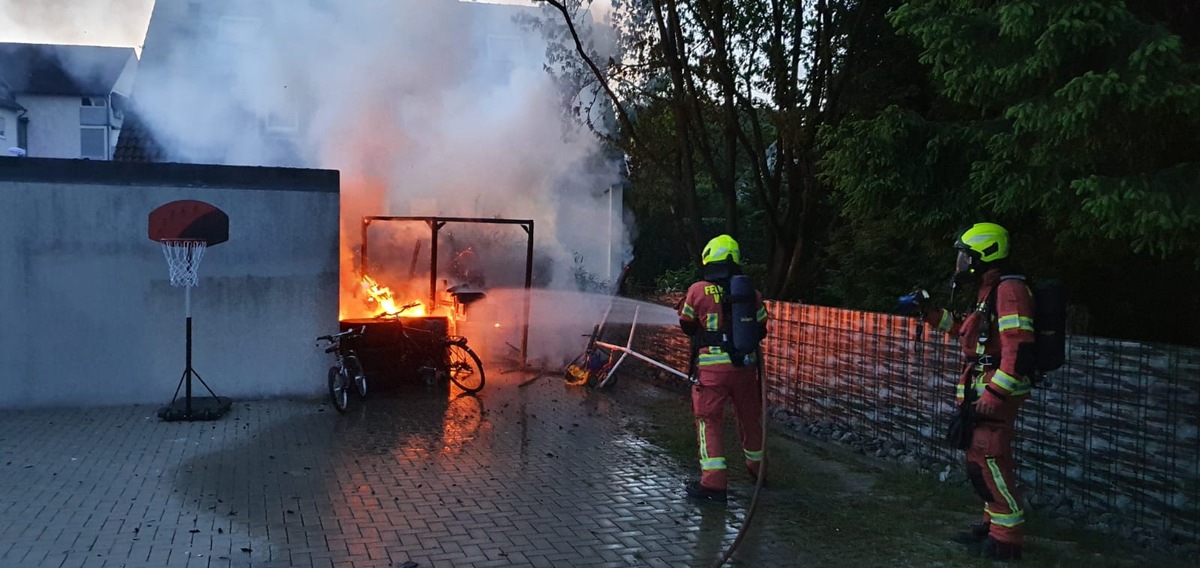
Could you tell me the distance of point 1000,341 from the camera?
527 centimetres

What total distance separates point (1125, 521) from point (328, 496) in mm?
5365

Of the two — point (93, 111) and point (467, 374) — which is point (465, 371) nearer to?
point (467, 374)

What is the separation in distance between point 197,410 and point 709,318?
580cm

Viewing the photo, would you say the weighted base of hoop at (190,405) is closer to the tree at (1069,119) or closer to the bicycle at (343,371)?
the bicycle at (343,371)

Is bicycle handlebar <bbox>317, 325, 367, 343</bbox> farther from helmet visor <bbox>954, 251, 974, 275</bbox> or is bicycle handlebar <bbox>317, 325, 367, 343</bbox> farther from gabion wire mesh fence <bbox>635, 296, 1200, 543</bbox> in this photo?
helmet visor <bbox>954, 251, 974, 275</bbox>

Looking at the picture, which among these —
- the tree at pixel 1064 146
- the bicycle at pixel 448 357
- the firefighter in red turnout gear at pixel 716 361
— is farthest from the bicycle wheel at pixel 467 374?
the tree at pixel 1064 146

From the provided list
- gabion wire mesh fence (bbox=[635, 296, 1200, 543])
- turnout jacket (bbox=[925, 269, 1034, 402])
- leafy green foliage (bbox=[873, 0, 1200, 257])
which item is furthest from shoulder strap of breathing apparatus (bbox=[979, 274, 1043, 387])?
gabion wire mesh fence (bbox=[635, 296, 1200, 543])

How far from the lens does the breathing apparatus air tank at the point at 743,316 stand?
6.39 metres

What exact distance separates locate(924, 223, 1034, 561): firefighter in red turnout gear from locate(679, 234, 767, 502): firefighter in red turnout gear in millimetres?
1501

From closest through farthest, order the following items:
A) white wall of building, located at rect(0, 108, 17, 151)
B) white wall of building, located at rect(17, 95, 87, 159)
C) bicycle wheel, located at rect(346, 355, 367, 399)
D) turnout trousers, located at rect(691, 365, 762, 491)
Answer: turnout trousers, located at rect(691, 365, 762, 491), bicycle wheel, located at rect(346, 355, 367, 399), white wall of building, located at rect(17, 95, 87, 159), white wall of building, located at rect(0, 108, 17, 151)

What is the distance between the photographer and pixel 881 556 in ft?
18.0

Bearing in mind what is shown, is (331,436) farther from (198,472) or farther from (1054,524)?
(1054,524)

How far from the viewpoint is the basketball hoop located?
9703mm

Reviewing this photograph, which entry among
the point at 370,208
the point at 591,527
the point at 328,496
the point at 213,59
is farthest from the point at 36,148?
the point at 591,527
